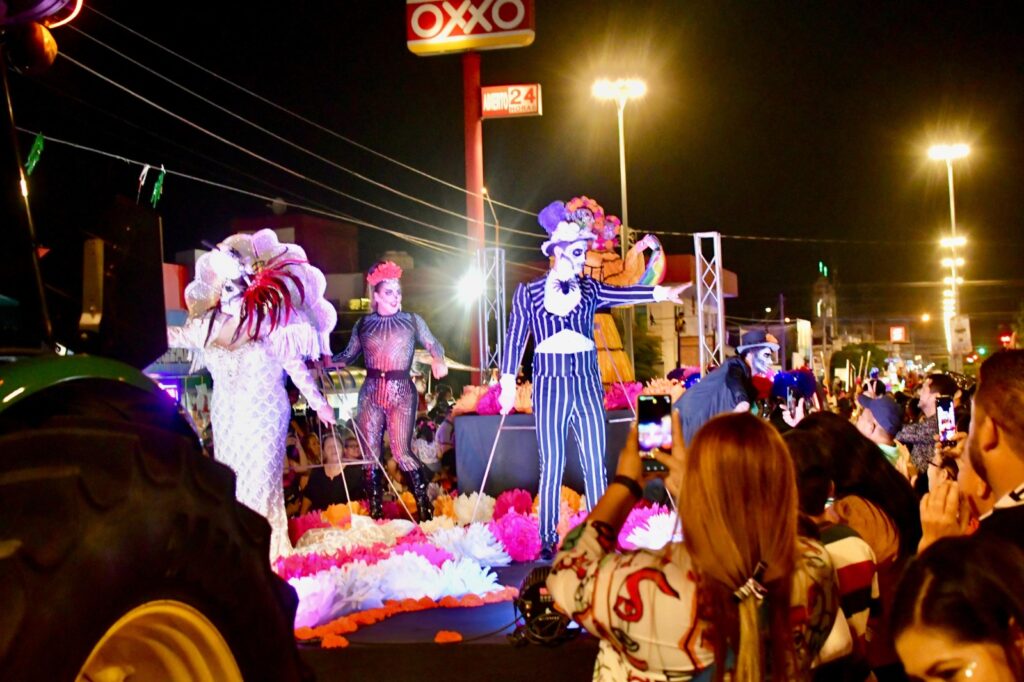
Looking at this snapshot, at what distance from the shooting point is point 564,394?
6.91m

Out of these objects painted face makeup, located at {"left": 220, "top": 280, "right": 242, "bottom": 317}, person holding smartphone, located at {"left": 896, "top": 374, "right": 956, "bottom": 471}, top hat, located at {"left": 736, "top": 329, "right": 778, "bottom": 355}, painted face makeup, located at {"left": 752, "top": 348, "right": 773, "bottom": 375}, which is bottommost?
person holding smartphone, located at {"left": 896, "top": 374, "right": 956, "bottom": 471}

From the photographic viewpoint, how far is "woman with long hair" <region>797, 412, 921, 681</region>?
125 inches

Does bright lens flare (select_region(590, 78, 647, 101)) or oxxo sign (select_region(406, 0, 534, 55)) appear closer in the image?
oxxo sign (select_region(406, 0, 534, 55))

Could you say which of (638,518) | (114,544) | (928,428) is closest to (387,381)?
(638,518)

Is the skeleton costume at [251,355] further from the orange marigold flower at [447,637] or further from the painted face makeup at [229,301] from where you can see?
the orange marigold flower at [447,637]

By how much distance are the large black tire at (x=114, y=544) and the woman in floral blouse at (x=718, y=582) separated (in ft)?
2.37

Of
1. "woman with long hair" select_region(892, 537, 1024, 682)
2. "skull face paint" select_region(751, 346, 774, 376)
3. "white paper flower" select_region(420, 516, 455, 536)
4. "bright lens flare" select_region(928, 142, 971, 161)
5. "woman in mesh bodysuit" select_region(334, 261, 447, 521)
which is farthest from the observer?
"bright lens flare" select_region(928, 142, 971, 161)

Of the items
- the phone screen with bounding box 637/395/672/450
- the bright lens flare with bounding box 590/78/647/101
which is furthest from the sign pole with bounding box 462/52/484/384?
the phone screen with bounding box 637/395/672/450

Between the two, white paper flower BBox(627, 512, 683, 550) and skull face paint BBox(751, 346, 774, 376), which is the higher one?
skull face paint BBox(751, 346, 774, 376)

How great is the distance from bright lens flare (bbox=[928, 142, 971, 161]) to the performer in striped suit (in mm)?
26402

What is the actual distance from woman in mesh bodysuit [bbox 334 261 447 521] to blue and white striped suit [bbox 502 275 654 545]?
1455 mm

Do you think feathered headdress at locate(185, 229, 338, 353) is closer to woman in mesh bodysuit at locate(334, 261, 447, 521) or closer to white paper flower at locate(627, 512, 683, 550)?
woman in mesh bodysuit at locate(334, 261, 447, 521)

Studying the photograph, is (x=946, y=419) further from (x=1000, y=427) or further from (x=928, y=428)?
(x=1000, y=427)

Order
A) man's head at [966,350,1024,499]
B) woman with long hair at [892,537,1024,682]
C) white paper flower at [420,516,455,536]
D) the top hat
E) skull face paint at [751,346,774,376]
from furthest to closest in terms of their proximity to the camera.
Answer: white paper flower at [420,516,455,536] < skull face paint at [751,346,774,376] < the top hat < man's head at [966,350,1024,499] < woman with long hair at [892,537,1024,682]
